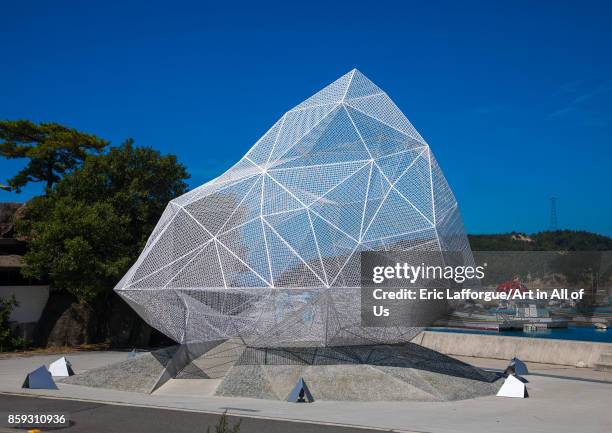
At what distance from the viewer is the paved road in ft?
41.1

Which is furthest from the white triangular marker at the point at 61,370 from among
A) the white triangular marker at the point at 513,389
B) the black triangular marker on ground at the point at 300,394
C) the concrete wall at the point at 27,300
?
the concrete wall at the point at 27,300

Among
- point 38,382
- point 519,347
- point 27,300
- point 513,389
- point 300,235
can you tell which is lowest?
point 38,382

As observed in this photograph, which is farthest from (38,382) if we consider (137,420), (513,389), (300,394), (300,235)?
(513,389)

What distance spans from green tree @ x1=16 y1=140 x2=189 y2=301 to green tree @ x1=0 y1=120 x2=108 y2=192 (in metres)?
6.50

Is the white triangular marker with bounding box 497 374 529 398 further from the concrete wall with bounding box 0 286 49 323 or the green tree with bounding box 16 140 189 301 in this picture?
the concrete wall with bounding box 0 286 49 323

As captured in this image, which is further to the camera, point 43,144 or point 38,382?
point 43,144

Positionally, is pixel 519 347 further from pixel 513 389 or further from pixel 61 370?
pixel 61 370

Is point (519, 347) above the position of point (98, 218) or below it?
below

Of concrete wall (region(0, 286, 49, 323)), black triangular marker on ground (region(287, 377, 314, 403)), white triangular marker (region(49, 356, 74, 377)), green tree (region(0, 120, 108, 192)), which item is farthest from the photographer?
green tree (region(0, 120, 108, 192))

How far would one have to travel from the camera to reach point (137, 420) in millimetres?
13492

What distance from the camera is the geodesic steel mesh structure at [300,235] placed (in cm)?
1648

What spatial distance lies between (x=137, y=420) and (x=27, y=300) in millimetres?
21055

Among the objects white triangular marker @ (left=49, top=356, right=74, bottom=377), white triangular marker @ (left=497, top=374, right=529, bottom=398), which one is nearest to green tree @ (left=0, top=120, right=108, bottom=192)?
white triangular marker @ (left=49, top=356, right=74, bottom=377)

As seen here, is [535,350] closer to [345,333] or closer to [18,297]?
[345,333]
